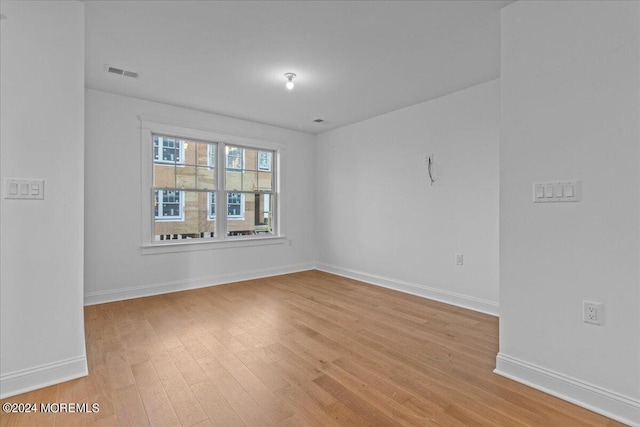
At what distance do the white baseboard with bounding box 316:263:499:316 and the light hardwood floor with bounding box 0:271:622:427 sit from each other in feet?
0.61

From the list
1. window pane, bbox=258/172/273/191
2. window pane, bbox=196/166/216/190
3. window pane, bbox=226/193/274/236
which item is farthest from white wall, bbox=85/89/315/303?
window pane, bbox=258/172/273/191

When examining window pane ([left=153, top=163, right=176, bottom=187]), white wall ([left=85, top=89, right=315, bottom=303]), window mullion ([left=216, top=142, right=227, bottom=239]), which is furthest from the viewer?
window mullion ([left=216, top=142, right=227, bottom=239])

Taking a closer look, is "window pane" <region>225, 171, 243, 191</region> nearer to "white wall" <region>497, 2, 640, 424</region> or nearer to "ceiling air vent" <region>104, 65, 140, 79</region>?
"ceiling air vent" <region>104, 65, 140, 79</region>

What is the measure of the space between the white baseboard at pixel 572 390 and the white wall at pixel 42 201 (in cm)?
294

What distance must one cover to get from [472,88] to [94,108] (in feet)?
14.7

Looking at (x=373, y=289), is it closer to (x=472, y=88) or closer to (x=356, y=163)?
(x=356, y=163)

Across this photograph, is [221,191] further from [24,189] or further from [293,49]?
[24,189]

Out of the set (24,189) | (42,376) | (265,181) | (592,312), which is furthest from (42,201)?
(265,181)

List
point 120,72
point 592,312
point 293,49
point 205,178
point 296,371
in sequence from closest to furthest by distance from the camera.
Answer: point 592,312, point 296,371, point 293,49, point 120,72, point 205,178

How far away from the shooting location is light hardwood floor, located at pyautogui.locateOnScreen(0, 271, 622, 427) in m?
1.74

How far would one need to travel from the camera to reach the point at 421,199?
163 inches

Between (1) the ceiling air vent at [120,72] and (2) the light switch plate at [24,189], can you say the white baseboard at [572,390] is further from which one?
(1) the ceiling air vent at [120,72]

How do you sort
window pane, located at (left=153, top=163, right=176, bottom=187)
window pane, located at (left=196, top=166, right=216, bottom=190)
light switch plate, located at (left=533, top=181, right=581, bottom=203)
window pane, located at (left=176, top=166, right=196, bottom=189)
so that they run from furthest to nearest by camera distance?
window pane, located at (left=196, top=166, right=216, bottom=190)
window pane, located at (left=176, top=166, right=196, bottom=189)
window pane, located at (left=153, top=163, right=176, bottom=187)
light switch plate, located at (left=533, top=181, right=581, bottom=203)

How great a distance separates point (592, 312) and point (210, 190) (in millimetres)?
4470
